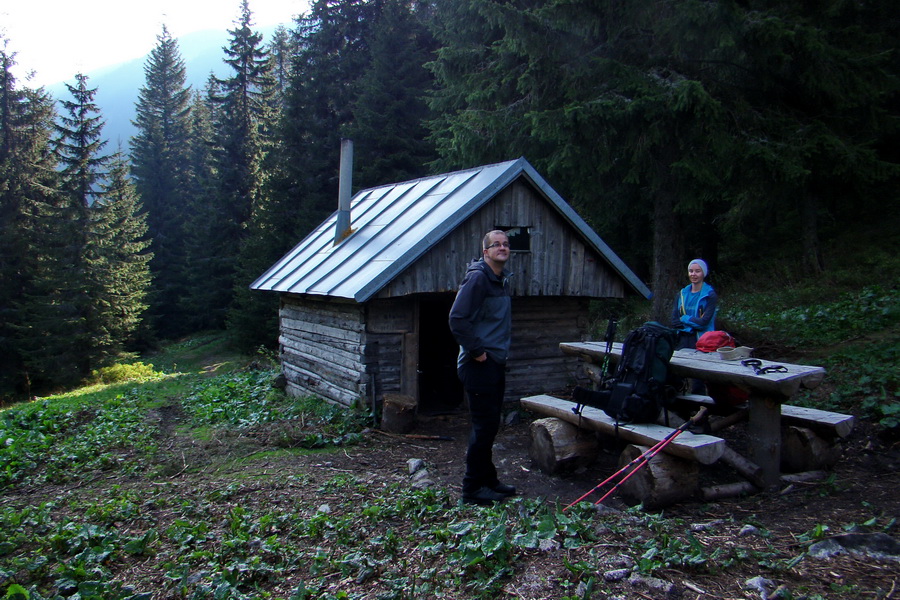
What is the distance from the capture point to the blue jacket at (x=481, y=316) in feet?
17.0

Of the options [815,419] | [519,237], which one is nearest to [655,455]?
[815,419]

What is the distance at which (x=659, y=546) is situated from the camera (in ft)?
13.1

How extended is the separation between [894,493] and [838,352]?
15.9 feet

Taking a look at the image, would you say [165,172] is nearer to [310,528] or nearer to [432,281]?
[432,281]

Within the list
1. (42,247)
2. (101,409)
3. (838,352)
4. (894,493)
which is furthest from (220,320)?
(894,493)

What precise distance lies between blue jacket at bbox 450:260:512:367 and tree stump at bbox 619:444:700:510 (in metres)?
1.54

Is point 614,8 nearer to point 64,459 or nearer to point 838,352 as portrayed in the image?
point 838,352

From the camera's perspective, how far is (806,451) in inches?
236

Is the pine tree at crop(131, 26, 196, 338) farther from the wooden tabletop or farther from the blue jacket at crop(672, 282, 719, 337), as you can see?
the wooden tabletop

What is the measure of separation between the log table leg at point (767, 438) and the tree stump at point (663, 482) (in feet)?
2.43

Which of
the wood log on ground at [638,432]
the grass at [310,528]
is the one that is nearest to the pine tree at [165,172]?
the grass at [310,528]

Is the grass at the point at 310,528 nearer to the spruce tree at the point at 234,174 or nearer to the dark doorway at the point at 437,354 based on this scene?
the dark doorway at the point at 437,354

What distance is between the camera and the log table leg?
566 centimetres

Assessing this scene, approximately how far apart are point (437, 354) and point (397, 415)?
3862 mm
